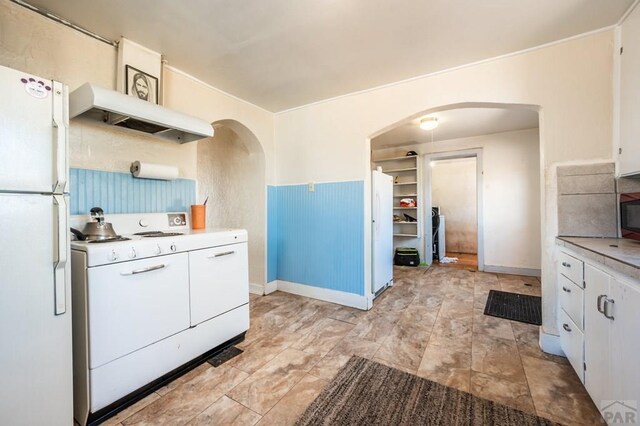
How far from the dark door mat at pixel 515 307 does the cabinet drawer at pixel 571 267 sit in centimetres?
97

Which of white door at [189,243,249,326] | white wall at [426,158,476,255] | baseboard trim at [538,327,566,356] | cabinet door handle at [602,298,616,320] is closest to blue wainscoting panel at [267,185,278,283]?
white door at [189,243,249,326]

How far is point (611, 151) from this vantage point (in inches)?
75.2

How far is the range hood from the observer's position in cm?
160

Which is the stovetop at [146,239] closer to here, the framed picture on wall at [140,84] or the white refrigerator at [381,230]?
the framed picture on wall at [140,84]

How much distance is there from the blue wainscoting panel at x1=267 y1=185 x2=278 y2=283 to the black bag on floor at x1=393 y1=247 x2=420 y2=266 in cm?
268

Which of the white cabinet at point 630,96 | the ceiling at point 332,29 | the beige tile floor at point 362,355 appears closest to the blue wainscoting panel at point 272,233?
the beige tile floor at point 362,355

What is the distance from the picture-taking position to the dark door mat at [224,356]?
6.33 feet

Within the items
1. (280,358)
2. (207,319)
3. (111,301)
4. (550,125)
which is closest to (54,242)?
(111,301)

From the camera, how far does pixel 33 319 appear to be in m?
1.16

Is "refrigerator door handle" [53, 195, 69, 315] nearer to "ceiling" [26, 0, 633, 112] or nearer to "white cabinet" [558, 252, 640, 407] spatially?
"ceiling" [26, 0, 633, 112]

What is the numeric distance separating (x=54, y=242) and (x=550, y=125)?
332 centimetres

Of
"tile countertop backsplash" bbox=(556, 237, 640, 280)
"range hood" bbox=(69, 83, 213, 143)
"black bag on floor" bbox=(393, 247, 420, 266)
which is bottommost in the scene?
"black bag on floor" bbox=(393, 247, 420, 266)

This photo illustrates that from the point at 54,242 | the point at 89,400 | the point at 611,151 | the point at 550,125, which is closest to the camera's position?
the point at 54,242

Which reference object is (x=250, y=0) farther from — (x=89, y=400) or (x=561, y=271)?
(x=561, y=271)
